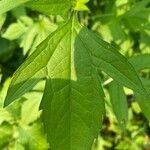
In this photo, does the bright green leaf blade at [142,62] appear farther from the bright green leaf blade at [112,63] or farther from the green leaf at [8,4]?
the green leaf at [8,4]

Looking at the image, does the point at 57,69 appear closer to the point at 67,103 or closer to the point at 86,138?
the point at 67,103

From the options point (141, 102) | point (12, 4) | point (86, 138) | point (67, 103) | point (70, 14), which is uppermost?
point (12, 4)

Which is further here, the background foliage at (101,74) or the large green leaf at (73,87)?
the background foliage at (101,74)

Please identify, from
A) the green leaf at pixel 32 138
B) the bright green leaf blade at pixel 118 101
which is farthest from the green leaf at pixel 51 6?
the green leaf at pixel 32 138

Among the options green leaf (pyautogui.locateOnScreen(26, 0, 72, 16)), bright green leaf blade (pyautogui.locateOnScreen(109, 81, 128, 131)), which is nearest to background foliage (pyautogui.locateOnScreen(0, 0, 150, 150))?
bright green leaf blade (pyautogui.locateOnScreen(109, 81, 128, 131))

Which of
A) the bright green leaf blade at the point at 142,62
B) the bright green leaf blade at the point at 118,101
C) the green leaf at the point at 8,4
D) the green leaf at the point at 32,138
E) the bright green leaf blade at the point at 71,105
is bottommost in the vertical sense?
the green leaf at the point at 32,138

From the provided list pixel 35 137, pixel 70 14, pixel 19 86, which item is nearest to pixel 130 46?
pixel 35 137
